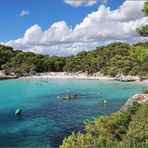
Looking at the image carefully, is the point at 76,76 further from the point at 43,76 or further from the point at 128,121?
the point at 128,121

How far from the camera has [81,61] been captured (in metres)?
160

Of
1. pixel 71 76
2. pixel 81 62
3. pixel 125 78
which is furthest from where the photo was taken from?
pixel 81 62

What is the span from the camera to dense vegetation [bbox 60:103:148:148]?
19.0 meters

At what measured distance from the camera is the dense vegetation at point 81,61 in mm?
129250

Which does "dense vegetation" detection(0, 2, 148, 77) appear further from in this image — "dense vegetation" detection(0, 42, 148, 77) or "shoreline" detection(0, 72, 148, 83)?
"shoreline" detection(0, 72, 148, 83)

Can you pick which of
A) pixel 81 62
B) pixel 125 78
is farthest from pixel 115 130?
pixel 81 62

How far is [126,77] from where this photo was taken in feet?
403

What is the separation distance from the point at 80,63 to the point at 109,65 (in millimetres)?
25602

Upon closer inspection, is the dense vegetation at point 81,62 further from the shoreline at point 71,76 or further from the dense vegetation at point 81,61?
the shoreline at point 71,76

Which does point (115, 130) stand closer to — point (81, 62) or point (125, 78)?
point (125, 78)

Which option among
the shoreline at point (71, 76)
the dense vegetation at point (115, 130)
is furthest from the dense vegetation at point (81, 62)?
the dense vegetation at point (115, 130)

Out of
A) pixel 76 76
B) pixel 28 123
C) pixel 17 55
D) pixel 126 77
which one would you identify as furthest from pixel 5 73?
pixel 28 123

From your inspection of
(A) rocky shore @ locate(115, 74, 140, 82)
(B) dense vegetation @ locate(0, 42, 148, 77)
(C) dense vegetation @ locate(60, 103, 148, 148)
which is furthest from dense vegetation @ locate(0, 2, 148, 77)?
(C) dense vegetation @ locate(60, 103, 148, 148)

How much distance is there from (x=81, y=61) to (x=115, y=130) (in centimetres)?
13709
